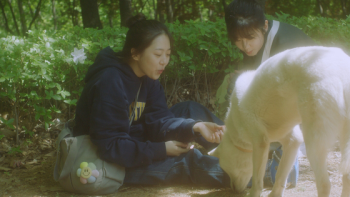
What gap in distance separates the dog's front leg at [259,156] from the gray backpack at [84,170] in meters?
1.21

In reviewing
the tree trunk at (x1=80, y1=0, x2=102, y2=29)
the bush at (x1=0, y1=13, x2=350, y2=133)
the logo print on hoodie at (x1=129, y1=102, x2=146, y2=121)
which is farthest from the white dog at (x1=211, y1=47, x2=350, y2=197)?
the tree trunk at (x1=80, y1=0, x2=102, y2=29)

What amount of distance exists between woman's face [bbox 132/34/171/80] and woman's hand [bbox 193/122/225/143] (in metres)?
0.66

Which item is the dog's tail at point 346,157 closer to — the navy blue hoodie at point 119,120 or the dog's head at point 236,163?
the dog's head at point 236,163

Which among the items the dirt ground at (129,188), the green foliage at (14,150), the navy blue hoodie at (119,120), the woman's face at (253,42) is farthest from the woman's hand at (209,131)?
the green foliage at (14,150)

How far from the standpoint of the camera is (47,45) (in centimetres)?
366

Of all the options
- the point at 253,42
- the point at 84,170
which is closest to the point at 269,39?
the point at 253,42

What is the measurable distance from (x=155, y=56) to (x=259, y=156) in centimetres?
129

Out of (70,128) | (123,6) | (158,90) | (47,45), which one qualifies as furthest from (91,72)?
(123,6)

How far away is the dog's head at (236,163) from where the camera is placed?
2.74 meters

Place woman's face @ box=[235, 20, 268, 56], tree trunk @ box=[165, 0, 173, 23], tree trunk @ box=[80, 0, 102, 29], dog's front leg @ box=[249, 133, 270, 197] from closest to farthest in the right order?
dog's front leg @ box=[249, 133, 270, 197] → woman's face @ box=[235, 20, 268, 56] → tree trunk @ box=[80, 0, 102, 29] → tree trunk @ box=[165, 0, 173, 23]

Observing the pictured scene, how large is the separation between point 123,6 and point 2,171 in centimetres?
485

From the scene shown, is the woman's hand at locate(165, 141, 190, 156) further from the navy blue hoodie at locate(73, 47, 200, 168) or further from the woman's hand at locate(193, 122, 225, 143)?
the woman's hand at locate(193, 122, 225, 143)

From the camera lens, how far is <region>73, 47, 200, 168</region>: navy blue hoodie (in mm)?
2635

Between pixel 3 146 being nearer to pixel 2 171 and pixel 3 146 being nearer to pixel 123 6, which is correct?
pixel 2 171
